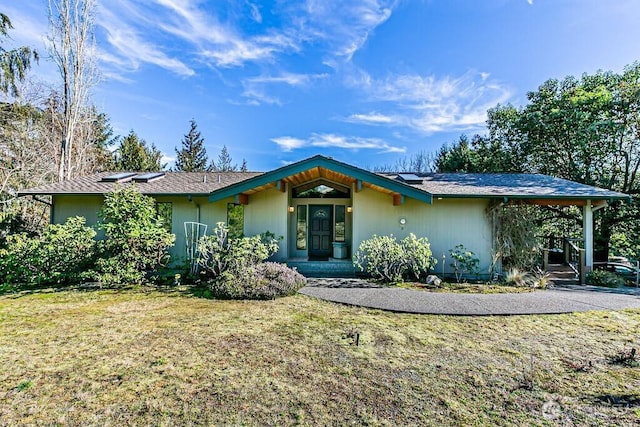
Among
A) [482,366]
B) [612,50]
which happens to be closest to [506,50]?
[612,50]

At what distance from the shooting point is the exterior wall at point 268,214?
1016cm

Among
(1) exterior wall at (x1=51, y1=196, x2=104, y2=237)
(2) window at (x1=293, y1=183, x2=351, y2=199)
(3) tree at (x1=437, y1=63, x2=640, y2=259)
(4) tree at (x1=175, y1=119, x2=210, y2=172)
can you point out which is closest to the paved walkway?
(2) window at (x1=293, y1=183, x2=351, y2=199)

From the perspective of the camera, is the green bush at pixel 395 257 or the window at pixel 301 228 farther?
the window at pixel 301 228

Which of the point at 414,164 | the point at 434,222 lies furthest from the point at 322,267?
the point at 414,164

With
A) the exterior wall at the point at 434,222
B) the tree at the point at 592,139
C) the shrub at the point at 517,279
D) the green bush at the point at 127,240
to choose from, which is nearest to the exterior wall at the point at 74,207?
the green bush at the point at 127,240

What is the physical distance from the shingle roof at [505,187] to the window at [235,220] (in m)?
5.98

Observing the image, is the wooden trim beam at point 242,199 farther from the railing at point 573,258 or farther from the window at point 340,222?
the railing at point 573,258

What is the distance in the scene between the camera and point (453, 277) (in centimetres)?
956

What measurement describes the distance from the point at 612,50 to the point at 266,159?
31.5m

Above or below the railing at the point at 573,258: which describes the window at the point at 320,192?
above

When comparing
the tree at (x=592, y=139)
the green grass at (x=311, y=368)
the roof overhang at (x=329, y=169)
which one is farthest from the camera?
the tree at (x=592, y=139)

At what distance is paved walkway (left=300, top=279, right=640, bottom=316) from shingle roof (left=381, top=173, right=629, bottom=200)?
9.08 ft

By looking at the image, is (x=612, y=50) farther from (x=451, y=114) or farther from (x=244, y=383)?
(x=244, y=383)

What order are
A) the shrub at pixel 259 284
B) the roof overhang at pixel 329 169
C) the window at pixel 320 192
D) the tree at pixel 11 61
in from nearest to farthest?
1. the shrub at pixel 259 284
2. the roof overhang at pixel 329 169
3. the tree at pixel 11 61
4. the window at pixel 320 192
